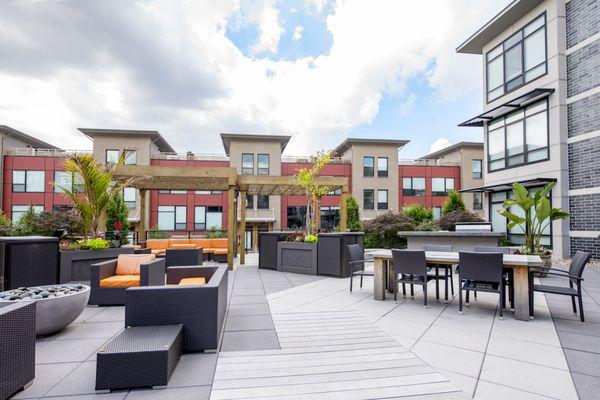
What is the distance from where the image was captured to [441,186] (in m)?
29.7

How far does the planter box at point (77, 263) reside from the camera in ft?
24.1

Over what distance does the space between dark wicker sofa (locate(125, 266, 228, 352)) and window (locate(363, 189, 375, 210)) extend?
2504cm

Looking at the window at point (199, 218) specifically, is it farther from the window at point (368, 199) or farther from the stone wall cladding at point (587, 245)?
the stone wall cladding at point (587, 245)

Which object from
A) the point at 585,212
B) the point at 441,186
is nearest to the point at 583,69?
the point at 585,212

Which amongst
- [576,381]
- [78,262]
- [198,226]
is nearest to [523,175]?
[576,381]

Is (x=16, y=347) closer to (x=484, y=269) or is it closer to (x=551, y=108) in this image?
(x=484, y=269)

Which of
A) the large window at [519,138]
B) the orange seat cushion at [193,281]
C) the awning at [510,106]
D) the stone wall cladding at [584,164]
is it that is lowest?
the orange seat cushion at [193,281]

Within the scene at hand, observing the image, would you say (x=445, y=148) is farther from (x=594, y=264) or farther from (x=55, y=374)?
(x=55, y=374)

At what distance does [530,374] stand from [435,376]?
0.89m

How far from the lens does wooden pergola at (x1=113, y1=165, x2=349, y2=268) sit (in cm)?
988

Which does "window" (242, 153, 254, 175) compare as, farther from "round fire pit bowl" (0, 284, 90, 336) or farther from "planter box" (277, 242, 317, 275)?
"round fire pit bowl" (0, 284, 90, 336)

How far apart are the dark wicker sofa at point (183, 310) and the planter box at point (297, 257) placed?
6143 millimetres

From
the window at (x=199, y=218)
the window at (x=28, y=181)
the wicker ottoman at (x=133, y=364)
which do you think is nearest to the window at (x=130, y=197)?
the window at (x=199, y=218)

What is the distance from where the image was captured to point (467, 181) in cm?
2934
